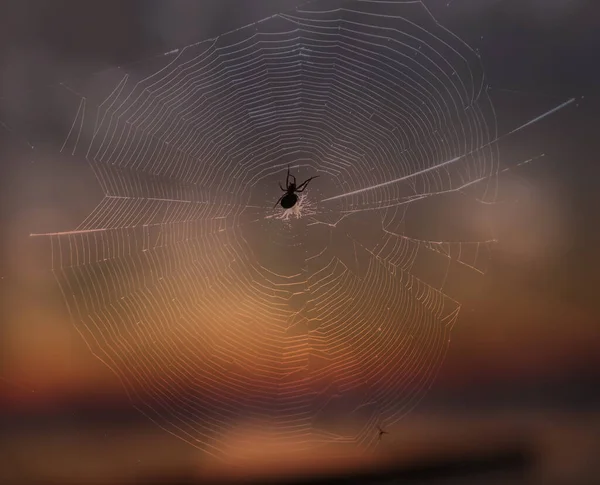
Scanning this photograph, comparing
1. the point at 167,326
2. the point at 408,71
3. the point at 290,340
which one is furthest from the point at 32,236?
the point at 408,71

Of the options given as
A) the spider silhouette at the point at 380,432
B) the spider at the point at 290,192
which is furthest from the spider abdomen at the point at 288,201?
the spider silhouette at the point at 380,432

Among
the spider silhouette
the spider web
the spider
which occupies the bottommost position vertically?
the spider silhouette

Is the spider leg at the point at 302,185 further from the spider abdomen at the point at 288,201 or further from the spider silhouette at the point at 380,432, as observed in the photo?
the spider silhouette at the point at 380,432

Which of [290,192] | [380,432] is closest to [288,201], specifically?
[290,192]

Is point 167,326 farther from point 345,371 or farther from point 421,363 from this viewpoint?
point 421,363

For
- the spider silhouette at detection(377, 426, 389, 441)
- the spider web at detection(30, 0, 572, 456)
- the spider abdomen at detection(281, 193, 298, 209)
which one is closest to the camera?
the spider web at detection(30, 0, 572, 456)

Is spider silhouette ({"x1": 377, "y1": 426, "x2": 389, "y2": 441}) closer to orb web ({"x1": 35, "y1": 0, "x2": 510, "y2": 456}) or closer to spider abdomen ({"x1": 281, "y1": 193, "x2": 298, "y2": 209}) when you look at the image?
orb web ({"x1": 35, "y1": 0, "x2": 510, "y2": 456})

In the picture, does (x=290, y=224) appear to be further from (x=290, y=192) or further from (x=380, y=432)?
(x=380, y=432)

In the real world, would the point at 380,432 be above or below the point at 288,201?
below

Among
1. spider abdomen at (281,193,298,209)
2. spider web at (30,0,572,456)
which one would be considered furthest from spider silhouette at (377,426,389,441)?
spider abdomen at (281,193,298,209)
